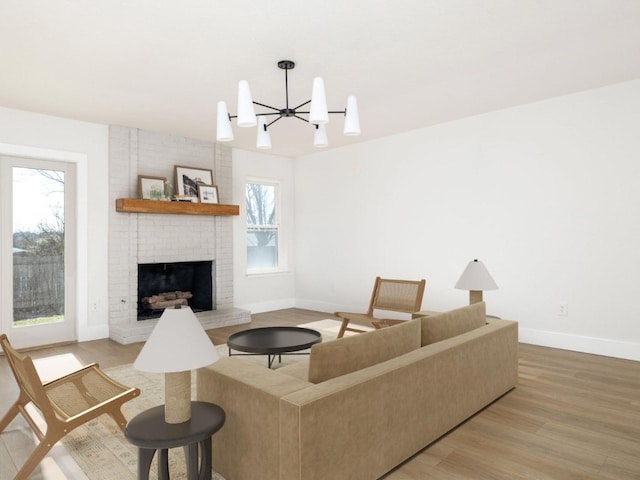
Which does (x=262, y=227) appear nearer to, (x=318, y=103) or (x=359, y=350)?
(x=318, y=103)

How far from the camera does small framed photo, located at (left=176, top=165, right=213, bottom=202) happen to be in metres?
5.70

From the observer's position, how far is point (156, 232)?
18.2 feet

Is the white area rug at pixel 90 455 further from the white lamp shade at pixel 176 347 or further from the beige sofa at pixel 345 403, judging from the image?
the white lamp shade at pixel 176 347

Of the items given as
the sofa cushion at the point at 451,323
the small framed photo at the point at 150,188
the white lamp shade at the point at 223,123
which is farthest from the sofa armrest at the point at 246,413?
the small framed photo at the point at 150,188

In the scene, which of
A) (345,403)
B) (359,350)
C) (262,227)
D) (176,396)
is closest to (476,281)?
(359,350)

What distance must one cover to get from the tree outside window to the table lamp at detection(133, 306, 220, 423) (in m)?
5.10

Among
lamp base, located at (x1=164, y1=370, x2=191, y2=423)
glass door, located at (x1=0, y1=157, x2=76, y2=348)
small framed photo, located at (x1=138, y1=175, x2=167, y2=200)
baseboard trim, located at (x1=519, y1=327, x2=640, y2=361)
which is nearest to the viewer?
lamp base, located at (x1=164, y1=370, x2=191, y2=423)

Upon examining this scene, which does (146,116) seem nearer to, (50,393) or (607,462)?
(50,393)

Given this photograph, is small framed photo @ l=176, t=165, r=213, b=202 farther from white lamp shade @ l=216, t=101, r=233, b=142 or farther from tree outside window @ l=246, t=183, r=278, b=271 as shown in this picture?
white lamp shade @ l=216, t=101, r=233, b=142

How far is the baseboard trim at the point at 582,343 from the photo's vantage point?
13.0 feet

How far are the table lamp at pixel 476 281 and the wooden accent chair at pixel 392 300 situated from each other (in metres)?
1.11

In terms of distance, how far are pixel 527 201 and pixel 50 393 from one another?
4603 mm

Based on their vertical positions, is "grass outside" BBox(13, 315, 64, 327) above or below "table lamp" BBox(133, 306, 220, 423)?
below

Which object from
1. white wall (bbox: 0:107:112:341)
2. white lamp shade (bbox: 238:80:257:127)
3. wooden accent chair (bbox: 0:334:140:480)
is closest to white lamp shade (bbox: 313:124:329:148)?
white lamp shade (bbox: 238:80:257:127)
